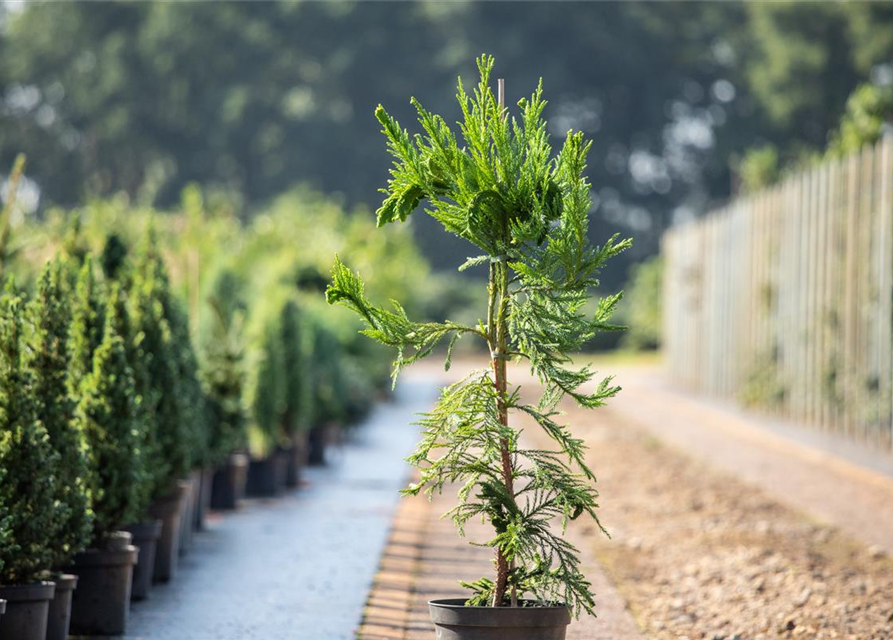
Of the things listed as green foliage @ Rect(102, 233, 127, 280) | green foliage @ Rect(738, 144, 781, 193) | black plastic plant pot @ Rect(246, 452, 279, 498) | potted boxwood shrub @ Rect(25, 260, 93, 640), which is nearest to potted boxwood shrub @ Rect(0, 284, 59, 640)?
potted boxwood shrub @ Rect(25, 260, 93, 640)

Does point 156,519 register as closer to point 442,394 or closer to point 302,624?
point 302,624

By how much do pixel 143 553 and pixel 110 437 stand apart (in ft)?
2.15

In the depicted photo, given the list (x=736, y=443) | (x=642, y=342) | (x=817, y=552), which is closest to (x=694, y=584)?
(x=817, y=552)

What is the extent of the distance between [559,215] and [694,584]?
2.76 meters

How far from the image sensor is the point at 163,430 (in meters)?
6.80

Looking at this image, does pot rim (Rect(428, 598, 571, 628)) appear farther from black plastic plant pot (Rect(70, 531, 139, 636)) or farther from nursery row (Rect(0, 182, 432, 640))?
black plastic plant pot (Rect(70, 531, 139, 636))

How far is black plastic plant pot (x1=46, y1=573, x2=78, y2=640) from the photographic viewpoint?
4.85m

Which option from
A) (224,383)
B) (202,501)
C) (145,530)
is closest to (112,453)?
(145,530)

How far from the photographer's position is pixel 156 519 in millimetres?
6645

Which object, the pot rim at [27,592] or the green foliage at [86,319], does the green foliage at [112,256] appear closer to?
the green foliage at [86,319]

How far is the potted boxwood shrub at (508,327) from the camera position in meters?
4.20

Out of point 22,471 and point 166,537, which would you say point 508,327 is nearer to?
point 22,471

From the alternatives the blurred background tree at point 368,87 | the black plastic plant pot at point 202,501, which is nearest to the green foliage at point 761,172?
the black plastic plant pot at point 202,501

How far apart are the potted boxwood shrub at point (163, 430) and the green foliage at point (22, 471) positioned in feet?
5.81
